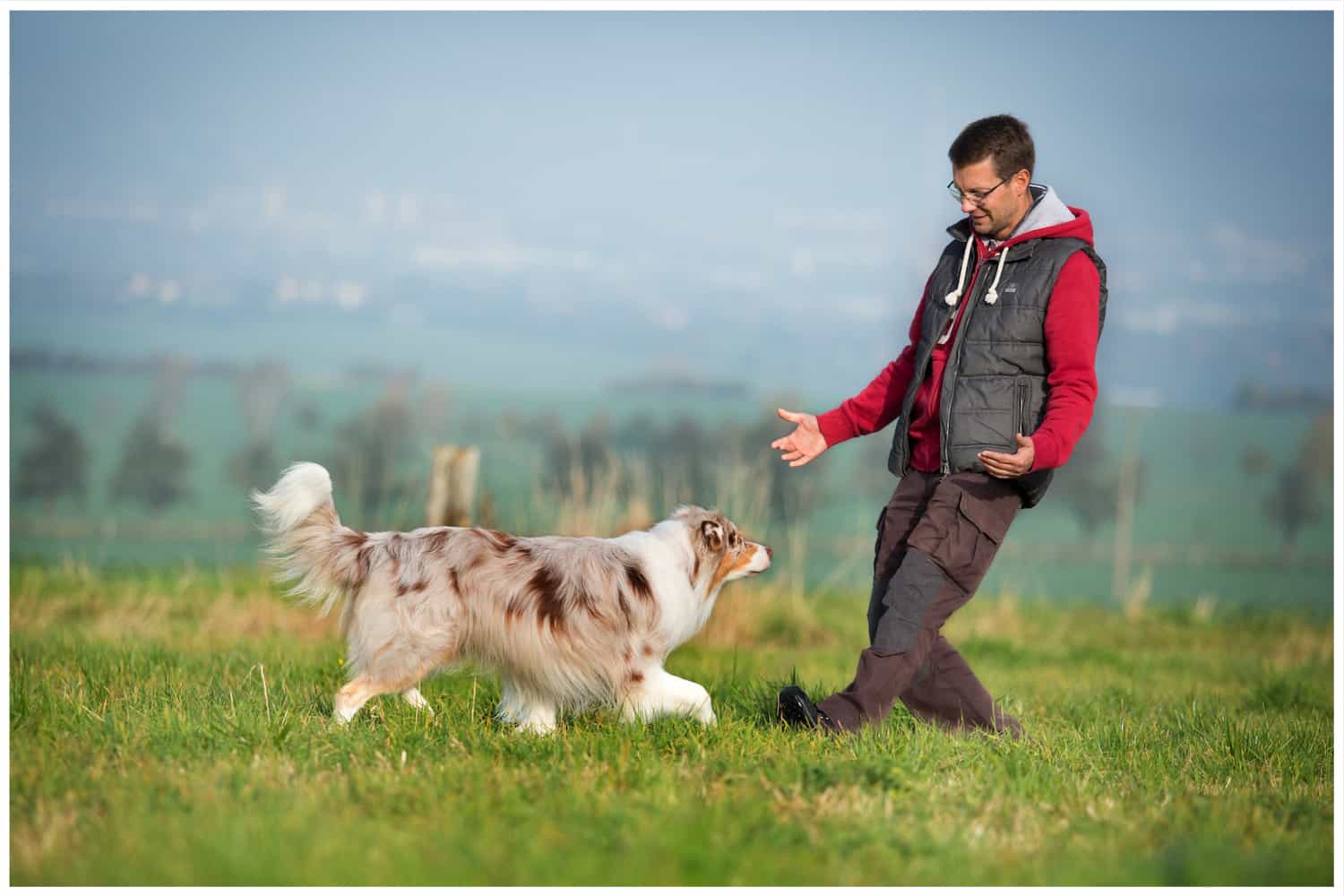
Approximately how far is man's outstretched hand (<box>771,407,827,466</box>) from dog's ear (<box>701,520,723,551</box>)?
→ 0.47m

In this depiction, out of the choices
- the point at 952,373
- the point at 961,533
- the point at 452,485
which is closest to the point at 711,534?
the point at 961,533

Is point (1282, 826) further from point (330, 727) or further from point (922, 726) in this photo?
point (330, 727)

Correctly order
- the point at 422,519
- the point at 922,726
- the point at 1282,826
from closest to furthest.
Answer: the point at 1282,826, the point at 922,726, the point at 422,519

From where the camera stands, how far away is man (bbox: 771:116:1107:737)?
15.6 feet

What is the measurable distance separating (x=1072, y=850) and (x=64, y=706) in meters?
4.19

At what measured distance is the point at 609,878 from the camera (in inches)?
148

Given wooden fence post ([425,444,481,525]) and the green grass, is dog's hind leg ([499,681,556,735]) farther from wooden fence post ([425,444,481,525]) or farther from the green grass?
wooden fence post ([425,444,481,525])

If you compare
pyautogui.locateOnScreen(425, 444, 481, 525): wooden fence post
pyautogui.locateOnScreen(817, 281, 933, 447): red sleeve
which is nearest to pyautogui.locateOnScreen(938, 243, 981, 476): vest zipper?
pyautogui.locateOnScreen(817, 281, 933, 447): red sleeve

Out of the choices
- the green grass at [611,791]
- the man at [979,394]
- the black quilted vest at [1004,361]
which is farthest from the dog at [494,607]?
the black quilted vest at [1004,361]

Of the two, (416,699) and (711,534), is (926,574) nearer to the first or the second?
(711,534)

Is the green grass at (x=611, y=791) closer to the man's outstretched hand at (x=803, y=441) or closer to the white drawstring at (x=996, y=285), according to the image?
the man's outstretched hand at (x=803, y=441)

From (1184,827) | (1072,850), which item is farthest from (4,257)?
(1184,827)

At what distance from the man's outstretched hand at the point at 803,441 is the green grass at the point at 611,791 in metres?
1.18

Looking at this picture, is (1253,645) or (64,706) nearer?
(64,706)
